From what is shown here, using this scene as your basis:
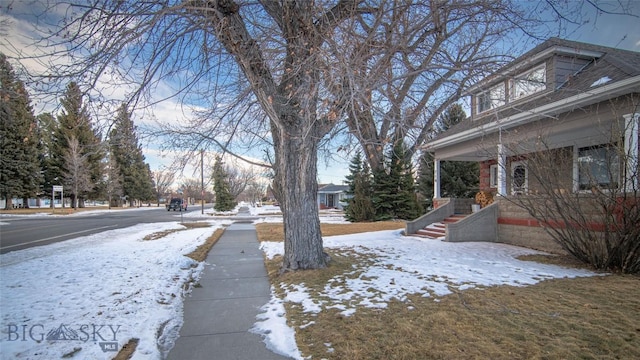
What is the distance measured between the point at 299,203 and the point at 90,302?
3.56 m

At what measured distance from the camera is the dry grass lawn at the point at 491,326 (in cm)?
313

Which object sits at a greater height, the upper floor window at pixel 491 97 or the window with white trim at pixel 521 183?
the upper floor window at pixel 491 97

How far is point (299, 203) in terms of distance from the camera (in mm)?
6348

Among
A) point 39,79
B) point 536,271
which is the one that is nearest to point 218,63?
point 39,79

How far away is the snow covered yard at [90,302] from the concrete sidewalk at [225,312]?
207 millimetres

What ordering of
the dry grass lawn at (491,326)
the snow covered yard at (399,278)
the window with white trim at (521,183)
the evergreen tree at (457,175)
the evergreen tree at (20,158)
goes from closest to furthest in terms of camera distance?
the dry grass lawn at (491,326)
the snow covered yard at (399,278)
the window with white trim at (521,183)
the evergreen tree at (457,175)
the evergreen tree at (20,158)

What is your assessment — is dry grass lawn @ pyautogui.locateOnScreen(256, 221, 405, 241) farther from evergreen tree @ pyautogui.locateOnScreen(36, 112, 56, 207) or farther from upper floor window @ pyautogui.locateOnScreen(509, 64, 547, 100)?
evergreen tree @ pyautogui.locateOnScreen(36, 112, 56, 207)

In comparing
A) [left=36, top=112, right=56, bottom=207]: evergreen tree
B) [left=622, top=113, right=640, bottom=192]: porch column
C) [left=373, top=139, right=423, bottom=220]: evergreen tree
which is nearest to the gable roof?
[left=622, top=113, right=640, bottom=192]: porch column

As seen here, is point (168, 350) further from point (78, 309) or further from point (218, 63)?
point (218, 63)

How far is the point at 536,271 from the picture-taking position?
6270 mm

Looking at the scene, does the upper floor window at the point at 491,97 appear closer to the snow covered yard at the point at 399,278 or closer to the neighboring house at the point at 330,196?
the snow covered yard at the point at 399,278

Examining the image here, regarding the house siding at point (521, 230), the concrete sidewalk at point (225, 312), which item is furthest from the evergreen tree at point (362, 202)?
the concrete sidewalk at point (225, 312)

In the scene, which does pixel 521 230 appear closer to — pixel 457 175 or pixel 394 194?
pixel 394 194

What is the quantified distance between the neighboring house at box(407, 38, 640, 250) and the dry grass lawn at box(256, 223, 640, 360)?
9.58 feet
